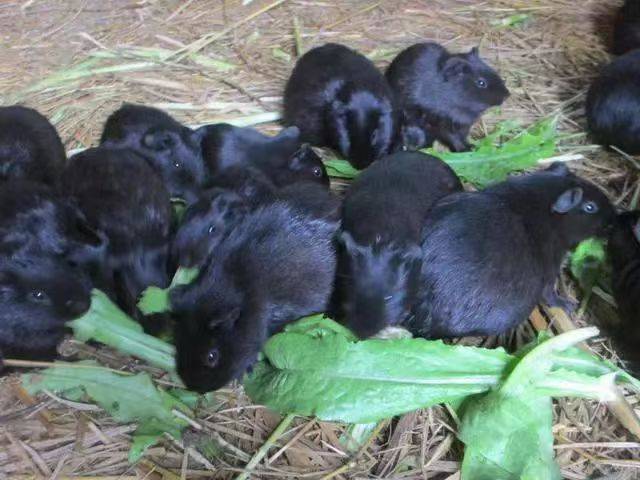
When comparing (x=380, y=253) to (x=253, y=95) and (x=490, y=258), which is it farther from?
(x=253, y=95)

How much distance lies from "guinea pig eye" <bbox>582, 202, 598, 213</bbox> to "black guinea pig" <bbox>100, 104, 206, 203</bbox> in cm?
224

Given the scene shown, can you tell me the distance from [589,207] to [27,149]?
308 centimetres

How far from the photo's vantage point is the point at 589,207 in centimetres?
352

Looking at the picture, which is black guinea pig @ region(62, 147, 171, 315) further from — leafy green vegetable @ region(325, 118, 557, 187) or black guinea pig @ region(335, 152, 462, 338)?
leafy green vegetable @ region(325, 118, 557, 187)

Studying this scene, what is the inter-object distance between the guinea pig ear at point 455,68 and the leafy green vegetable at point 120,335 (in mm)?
2860

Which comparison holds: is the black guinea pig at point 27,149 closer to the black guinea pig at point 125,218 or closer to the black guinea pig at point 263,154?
the black guinea pig at point 125,218

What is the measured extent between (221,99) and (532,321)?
112 inches

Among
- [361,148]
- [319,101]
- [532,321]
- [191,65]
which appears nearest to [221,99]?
[191,65]

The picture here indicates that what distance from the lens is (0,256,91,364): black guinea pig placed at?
10.1ft

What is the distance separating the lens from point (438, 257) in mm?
3129

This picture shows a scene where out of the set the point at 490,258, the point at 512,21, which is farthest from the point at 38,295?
the point at 512,21

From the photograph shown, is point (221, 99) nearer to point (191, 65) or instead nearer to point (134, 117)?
point (191, 65)

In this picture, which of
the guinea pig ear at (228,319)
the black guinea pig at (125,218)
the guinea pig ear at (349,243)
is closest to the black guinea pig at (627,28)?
the guinea pig ear at (349,243)

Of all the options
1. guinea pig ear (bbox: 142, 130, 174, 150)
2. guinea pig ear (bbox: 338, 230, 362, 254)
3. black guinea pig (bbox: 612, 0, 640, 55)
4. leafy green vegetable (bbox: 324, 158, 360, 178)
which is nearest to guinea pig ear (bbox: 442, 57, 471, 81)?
leafy green vegetable (bbox: 324, 158, 360, 178)
